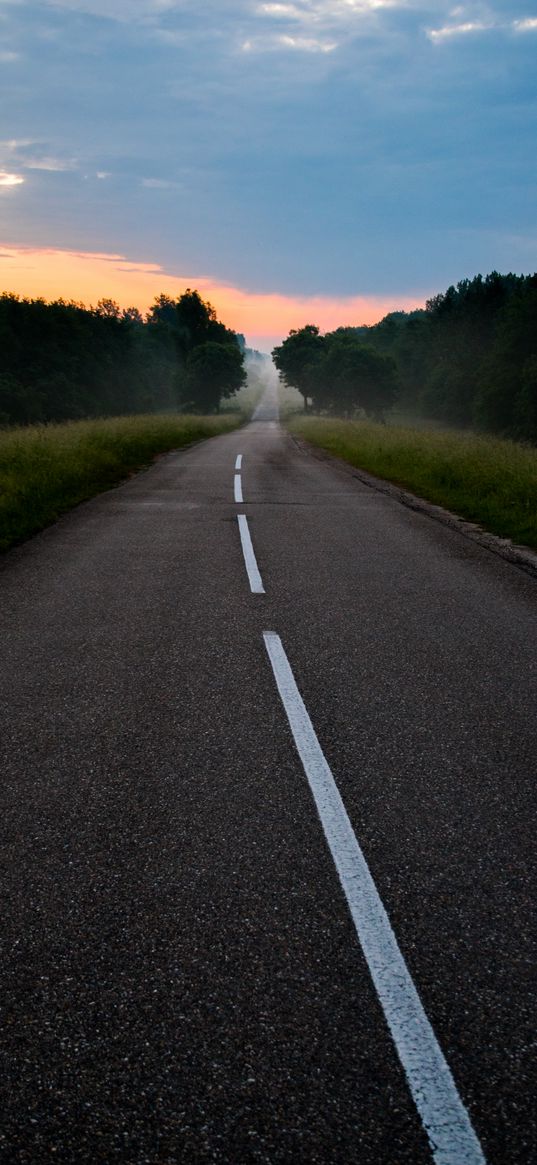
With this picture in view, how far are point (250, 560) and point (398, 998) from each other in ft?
22.7

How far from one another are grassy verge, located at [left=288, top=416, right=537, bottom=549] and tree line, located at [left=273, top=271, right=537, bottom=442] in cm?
3897

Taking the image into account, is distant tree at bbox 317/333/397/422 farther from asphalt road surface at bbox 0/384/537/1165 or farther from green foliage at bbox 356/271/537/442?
asphalt road surface at bbox 0/384/537/1165

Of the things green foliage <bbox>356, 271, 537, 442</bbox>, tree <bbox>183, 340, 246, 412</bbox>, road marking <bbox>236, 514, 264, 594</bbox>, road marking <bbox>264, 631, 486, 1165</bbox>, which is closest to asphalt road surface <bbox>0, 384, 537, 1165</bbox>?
road marking <bbox>264, 631, 486, 1165</bbox>

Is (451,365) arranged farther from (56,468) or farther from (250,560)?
(250,560)

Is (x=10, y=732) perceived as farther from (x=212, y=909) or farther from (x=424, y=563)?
(x=424, y=563)

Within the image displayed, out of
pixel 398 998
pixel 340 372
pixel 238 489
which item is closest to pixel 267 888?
pixel 398 998

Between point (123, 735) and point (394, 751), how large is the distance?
1535 mm

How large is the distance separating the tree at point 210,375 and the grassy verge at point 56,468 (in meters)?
72.6

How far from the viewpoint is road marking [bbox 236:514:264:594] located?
7.78 m

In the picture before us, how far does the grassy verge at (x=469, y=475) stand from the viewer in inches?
493

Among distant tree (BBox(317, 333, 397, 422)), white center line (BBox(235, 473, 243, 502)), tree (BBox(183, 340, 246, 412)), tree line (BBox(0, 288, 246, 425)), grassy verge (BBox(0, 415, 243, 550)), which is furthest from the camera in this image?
tree (BBox(183, 340, 246, 412))

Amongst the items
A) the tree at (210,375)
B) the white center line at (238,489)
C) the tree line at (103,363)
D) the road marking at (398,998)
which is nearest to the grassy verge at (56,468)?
the white center line at (238,489)

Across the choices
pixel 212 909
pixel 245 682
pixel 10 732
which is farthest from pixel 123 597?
pixel 212 909

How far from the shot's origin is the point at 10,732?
4.27 m
